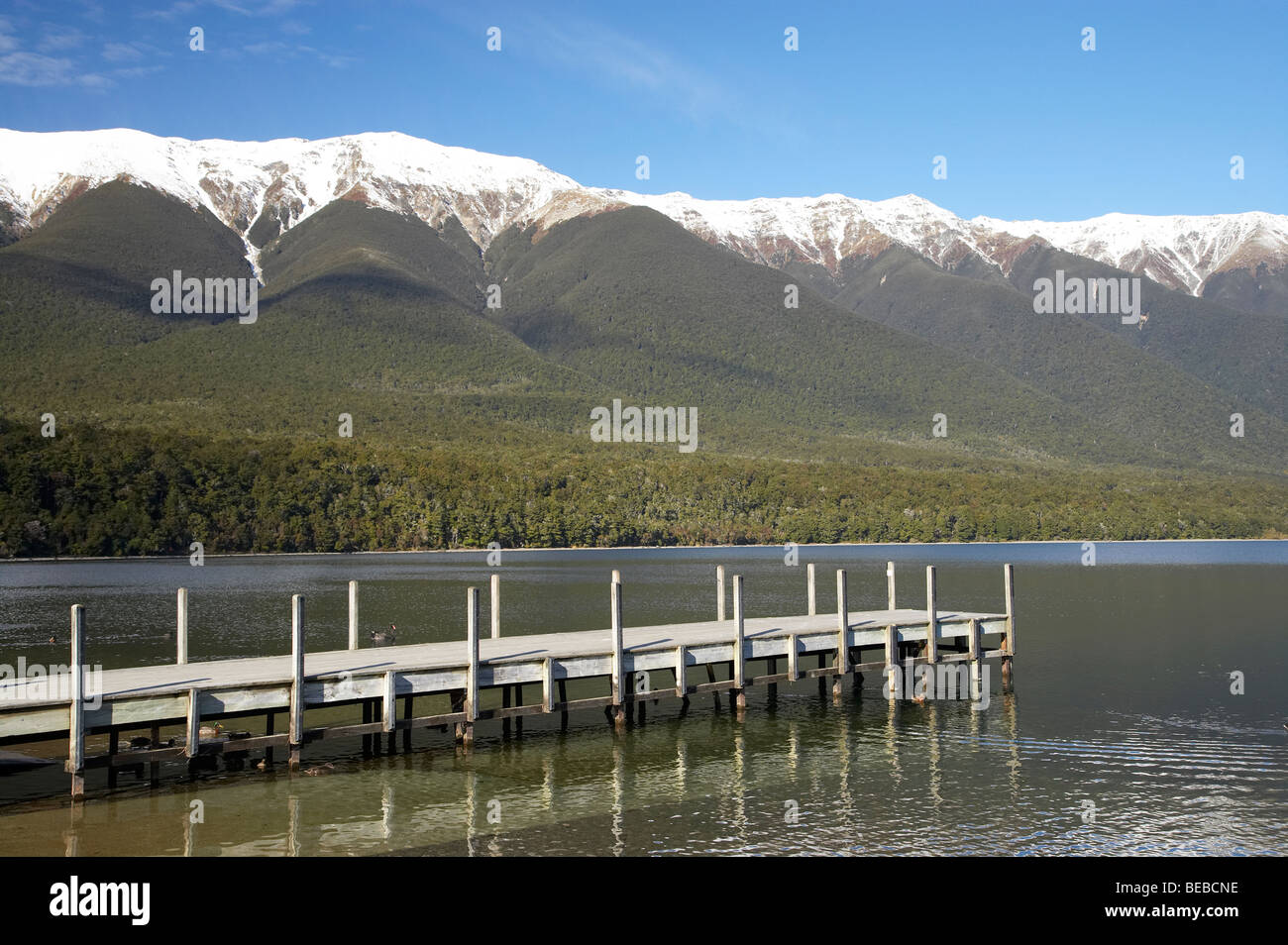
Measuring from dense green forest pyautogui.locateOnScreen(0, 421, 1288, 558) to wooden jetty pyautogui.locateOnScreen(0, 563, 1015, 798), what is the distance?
78.6 metres

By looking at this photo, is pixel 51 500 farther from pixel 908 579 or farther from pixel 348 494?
pixel 908 579

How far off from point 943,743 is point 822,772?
12.9ft

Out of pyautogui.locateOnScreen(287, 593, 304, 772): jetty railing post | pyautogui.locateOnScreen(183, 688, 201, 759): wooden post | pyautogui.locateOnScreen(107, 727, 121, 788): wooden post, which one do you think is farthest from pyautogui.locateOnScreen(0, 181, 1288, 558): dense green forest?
pyautogui.locateOnScreen(183, 688, 201, 759): wooden post

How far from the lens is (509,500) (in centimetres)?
11950

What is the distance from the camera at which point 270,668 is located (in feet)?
72.5

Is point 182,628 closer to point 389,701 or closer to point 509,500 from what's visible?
point 389,701

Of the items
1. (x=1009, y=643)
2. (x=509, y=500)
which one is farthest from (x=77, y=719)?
(x=509, y=500)

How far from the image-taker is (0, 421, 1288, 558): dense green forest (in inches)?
3893

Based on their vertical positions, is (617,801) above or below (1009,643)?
below

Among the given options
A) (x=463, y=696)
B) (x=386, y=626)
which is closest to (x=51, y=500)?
(x=386, y=626)

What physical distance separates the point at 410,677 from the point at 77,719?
5628mm

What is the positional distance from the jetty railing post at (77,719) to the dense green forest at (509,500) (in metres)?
82.2

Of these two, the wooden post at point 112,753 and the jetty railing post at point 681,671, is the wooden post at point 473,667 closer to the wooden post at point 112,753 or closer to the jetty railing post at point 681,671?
the jetty railing post at point 681,671

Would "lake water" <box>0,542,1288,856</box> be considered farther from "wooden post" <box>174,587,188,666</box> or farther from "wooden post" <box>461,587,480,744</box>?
"wooden post" <box>174,587,188,666</box>
